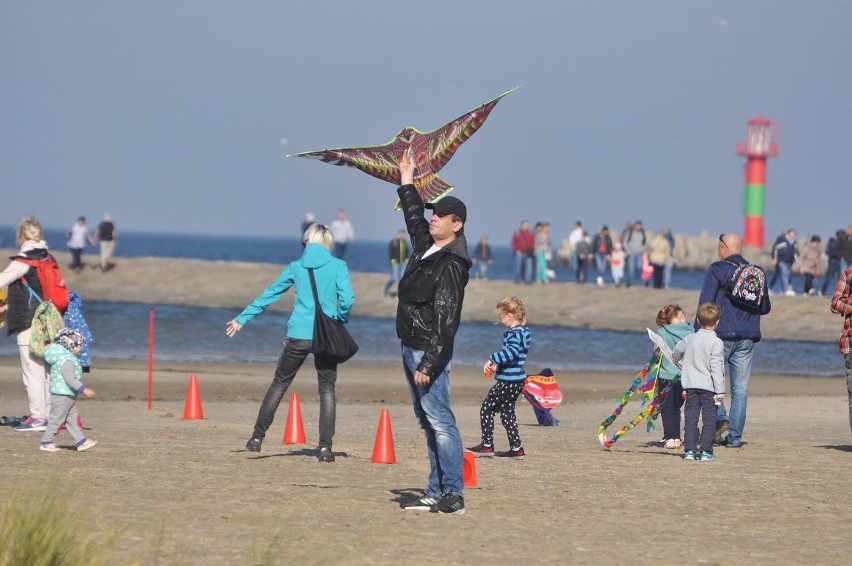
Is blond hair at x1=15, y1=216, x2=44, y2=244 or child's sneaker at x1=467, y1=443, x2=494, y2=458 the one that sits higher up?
blond hair at x1=15, y1=216, x2=44, y2=244

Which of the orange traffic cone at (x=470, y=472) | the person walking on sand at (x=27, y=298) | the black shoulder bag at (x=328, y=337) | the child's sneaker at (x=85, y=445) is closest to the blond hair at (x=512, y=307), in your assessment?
the black shoulder bag at (x=328, y=337)

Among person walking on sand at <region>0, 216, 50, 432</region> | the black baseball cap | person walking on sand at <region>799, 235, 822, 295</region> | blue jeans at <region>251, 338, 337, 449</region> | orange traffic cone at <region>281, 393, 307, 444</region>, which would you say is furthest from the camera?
person walking on sand at <region>799, 235, 822, 295</region>

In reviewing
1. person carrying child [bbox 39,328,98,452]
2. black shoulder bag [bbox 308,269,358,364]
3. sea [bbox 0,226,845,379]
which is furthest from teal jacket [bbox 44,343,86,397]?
sea [bbox 0,226,845,379]

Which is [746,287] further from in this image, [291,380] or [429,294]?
[429,294]

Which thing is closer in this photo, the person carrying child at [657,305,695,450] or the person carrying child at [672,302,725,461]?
the person carrying child at [672,302,725,461]

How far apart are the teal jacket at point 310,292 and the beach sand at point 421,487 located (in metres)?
1.07

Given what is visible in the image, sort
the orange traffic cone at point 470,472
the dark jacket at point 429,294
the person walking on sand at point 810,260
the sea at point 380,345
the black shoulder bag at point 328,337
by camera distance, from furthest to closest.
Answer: the person walking on sand at point 810,260 < the sea at point 380,345 < the black shoulder bag at point 328,337 < the orange traffic cone at point 470,472 < the dark jacket at point 429,294

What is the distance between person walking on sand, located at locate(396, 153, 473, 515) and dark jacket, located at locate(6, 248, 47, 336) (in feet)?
14.1

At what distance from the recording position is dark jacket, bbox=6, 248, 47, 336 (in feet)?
37.1

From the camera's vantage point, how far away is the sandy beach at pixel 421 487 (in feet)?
24.0

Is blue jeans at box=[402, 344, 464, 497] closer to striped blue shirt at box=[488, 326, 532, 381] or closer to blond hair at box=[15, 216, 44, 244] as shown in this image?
striped blue shirt at box=[488, 326, 532, 381]

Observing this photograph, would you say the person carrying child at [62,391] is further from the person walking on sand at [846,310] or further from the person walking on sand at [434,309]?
the person walking on sand at [846,310]

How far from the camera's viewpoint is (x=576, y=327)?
112ft

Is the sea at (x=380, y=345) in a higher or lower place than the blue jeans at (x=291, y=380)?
lower
